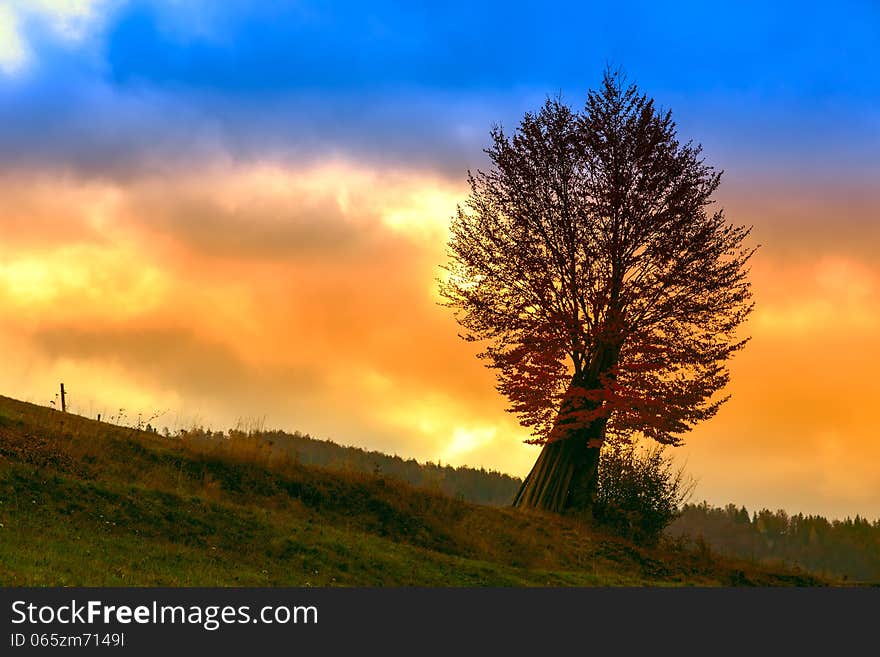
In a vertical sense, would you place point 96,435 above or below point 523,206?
below

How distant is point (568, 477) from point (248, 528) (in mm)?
16781

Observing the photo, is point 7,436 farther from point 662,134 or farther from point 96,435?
point 662,134

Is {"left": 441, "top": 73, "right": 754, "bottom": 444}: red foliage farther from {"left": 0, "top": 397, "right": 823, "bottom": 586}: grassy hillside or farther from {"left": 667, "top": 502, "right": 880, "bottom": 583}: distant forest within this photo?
{"left": 667, "top": 502, "right": 880, "bottom": 583}: distant forest

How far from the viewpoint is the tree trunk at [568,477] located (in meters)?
35.6

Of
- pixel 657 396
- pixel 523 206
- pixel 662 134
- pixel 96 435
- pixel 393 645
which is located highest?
pixel 662 134

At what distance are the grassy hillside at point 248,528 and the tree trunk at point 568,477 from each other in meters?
1.74

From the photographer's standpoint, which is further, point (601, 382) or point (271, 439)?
point (601, 382)

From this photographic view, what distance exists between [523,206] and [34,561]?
80.3ft

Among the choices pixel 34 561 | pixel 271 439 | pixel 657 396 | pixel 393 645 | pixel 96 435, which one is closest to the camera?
pixel 393 645

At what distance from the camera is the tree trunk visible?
117ft

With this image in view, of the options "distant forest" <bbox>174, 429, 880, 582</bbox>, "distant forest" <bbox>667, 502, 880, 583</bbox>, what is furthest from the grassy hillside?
"distant forest" <bbox>667, 502, 880, 583</bbox>

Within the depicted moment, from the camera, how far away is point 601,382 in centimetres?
3478

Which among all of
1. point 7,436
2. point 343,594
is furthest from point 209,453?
point 343,594

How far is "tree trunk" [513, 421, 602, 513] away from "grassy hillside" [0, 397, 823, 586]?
174cm
